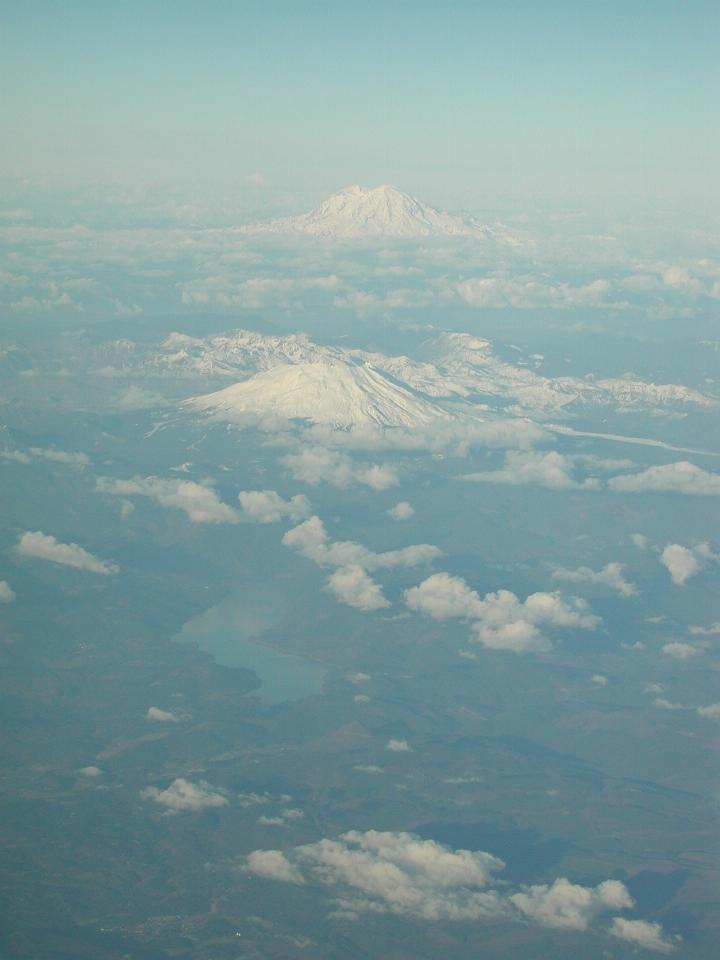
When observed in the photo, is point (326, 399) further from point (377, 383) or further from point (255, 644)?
point (255, 644)

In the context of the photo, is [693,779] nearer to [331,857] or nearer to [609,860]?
[609,860]

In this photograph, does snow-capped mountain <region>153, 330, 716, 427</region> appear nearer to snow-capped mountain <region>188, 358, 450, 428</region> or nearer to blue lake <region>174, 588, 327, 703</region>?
snow-capped mountain <region>188, 358, 450, 428</region>

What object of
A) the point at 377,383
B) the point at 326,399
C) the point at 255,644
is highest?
the point at 377,383

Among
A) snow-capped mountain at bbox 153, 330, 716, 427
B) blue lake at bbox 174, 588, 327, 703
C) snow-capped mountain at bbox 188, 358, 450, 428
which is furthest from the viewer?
snow-capped mountain at bbox 153, 330, 716, 427

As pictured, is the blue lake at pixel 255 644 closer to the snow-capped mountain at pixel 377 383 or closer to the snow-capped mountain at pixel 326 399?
the snow-capped mountain at pixel 326 399

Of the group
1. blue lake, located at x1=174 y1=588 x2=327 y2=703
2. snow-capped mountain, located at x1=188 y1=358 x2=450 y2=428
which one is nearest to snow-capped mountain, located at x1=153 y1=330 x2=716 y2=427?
snow-capped mountain, located at x1=188 y1=358 x2=450 y2=428

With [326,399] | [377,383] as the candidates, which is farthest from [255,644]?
[377,383]

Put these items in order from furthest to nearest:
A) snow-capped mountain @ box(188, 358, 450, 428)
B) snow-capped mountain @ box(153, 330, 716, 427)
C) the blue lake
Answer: snow-capped mountain @ box(153, 330, 716, 427)
snow-capped mountain @ box(188, 358, 450, 428)
the blue lake
